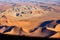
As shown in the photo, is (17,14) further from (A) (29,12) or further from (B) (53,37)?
(B) (53,37)

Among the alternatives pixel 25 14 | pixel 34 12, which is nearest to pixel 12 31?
pixel 25 14

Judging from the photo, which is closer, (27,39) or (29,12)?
(27,39)

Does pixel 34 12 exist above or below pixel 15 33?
above

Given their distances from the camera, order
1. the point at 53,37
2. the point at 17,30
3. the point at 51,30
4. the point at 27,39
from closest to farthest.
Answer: the point at 27,39
the point at 53,37
the point at 51,30
the point at 17,30

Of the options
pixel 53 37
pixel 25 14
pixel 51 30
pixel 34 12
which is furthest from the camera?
pixel 34 12

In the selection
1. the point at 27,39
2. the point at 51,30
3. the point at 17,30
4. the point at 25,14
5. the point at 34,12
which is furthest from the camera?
the point at 34,12

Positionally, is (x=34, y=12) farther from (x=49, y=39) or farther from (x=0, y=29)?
(x=49, y=39)

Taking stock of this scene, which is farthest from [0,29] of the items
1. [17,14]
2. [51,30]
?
[17,14]

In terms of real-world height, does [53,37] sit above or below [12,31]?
below

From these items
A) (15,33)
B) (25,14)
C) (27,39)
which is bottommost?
(27,39)
